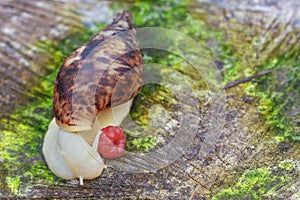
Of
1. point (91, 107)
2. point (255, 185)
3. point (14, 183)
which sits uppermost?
point (91, 107)

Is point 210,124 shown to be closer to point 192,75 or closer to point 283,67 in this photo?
point 192,75

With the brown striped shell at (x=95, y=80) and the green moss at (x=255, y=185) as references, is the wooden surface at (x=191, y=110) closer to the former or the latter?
the green moss at (x=255, y=185)

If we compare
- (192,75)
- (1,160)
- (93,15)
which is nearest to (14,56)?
(93,15)

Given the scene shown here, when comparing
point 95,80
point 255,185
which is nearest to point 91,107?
point 95,80

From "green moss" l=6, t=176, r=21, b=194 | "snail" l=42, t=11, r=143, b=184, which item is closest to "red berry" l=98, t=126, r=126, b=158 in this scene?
"snail" l=42, t=11, r=143, b=184

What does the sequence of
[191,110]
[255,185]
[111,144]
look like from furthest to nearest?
[191,110]
[111,144]
[255,185]

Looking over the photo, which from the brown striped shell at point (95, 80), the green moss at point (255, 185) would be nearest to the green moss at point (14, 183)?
the brown striped shell at point (95, 80)

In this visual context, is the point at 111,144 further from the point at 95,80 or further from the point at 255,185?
the point at 255,185
